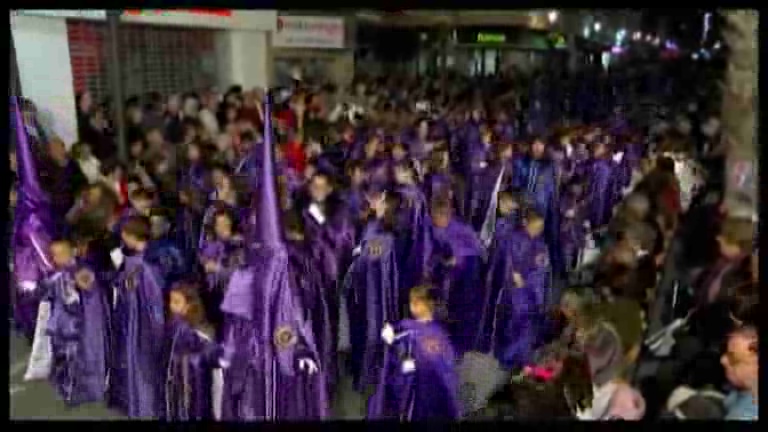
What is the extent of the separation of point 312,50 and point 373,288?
65 cm

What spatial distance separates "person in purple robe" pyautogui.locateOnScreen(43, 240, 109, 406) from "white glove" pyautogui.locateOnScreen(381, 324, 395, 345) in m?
0.74

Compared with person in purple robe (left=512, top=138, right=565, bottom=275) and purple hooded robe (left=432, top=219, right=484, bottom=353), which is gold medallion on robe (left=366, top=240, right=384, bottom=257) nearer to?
purple hooded robe (left=432, top=219, right=484, bottom=353)

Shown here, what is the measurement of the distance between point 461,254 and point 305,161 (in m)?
0.50

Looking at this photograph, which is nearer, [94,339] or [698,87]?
[698,87]

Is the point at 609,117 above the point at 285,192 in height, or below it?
above

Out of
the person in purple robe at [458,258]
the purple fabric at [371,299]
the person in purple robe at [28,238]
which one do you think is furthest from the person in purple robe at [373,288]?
the person in purple robe at [28,238]

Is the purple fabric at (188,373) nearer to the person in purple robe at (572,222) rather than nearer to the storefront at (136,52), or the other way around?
the storefront at (136,52)

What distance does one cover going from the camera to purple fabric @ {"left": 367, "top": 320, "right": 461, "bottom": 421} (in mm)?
2076

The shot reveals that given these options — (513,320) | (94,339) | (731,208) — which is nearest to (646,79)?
(731,208)

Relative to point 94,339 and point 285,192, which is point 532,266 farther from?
point 94,339

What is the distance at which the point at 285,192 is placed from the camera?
7.39 ft

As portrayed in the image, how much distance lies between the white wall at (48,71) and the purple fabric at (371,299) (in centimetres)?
84

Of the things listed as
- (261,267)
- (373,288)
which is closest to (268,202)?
(261,267)

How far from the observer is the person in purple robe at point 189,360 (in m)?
2.09
